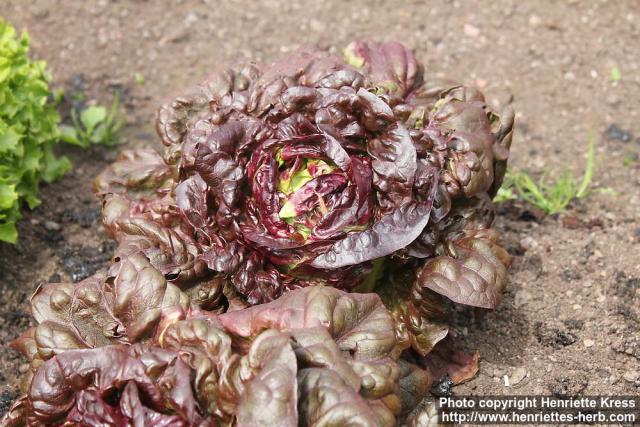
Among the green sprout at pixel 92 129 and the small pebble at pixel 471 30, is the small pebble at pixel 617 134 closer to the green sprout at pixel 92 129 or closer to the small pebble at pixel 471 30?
the small pebble at pixel 471 30

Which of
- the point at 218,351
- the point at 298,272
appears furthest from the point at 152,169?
the point at 218,351

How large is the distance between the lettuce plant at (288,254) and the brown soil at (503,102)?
62 centimetres

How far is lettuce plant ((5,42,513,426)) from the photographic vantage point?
3.38 meters

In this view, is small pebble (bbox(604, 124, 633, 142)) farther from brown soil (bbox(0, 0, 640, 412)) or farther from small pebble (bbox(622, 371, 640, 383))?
small pebble (bbox(622, 371, 640, 383))

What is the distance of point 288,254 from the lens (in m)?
4.09

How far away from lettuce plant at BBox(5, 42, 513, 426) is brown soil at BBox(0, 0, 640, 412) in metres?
0.62

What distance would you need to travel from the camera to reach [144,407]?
335cm

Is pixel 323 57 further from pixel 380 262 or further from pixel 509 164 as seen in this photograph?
pixel 509 164

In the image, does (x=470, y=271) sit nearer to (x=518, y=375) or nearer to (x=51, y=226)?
(x=518, y=375)

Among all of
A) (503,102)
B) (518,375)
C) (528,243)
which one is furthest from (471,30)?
(518,375)

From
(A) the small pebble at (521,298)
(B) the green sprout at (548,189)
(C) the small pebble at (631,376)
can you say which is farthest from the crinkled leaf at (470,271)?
(B) the green sprout at (548,189)

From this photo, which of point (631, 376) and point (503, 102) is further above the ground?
point (503, 102)

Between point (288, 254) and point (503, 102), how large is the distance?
129 inches

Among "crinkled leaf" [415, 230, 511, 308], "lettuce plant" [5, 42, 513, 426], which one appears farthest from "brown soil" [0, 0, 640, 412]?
"crinkled leaf" [415, 230, 511, 308]
